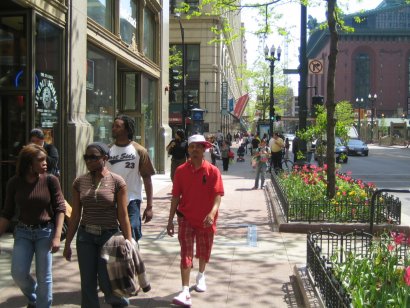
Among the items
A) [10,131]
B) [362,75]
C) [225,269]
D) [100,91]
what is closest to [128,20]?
[100,91]

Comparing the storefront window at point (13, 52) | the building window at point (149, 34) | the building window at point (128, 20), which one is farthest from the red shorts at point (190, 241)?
the building window at point (149, 34)

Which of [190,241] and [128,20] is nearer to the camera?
[190,241]

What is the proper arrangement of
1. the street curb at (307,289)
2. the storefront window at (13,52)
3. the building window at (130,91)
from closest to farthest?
the street curb at (307,289)
the storefront window at (13,52)
the building window at (130,91)

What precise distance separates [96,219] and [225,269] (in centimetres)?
282

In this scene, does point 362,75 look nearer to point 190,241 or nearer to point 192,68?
point 192,68

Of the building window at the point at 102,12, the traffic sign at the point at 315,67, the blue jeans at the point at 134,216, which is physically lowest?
the blue jeans at the point at 134,216

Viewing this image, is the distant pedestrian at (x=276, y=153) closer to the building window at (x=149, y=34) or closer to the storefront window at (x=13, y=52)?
the building window at (x=149, y=34)

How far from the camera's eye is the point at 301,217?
32.2ft

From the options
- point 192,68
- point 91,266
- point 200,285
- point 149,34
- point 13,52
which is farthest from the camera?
point 192,68

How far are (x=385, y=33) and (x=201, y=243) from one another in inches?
5411

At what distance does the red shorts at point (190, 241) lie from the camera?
220 inches

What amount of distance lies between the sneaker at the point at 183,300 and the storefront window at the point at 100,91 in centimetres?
759

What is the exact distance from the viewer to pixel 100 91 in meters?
13.3

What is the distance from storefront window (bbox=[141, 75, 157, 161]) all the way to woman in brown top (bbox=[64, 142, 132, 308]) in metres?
13.8
